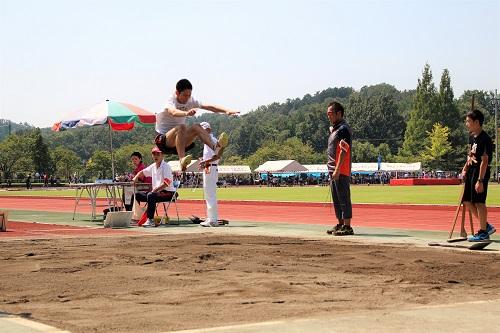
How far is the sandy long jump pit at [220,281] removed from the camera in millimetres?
5570

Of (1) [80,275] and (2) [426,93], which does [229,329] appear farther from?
(2) [426,93]

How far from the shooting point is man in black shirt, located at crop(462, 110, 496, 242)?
10.5m

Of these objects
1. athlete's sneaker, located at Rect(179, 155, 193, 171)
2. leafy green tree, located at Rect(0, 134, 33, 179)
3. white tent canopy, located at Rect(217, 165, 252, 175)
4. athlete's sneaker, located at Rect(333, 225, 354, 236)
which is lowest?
athlete's sneaker, located at Rect(333, 225, 354, 236)

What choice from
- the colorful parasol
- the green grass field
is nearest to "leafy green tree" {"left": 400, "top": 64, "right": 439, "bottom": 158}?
the green grass field

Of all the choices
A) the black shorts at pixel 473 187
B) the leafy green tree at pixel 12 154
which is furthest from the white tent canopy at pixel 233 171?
the black shorts at pixel 473 187

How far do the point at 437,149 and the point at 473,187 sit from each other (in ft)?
346

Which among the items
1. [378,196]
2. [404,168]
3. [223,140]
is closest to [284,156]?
[404,168]

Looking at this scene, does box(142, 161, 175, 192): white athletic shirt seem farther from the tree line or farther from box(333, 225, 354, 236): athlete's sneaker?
the tree line

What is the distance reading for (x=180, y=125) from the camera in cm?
1102

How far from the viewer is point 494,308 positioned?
572cm

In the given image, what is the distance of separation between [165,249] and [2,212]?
18.7 feet

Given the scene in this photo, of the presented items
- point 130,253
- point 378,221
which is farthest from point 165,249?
point 378,221

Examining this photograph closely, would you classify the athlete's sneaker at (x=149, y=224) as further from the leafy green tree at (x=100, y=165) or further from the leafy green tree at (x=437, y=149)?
the leafy green tree at (x=100, y=165)

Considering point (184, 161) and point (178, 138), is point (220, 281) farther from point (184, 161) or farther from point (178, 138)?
point (184, 161)
